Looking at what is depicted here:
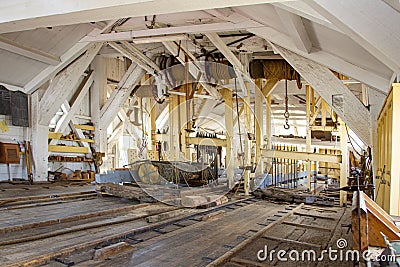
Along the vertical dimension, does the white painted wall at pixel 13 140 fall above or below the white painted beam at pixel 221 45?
below

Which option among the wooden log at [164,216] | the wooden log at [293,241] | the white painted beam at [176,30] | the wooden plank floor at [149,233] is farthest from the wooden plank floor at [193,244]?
the white painted beam at [176,30]

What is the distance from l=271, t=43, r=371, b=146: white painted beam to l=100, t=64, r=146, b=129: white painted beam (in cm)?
455

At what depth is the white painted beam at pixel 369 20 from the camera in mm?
2244

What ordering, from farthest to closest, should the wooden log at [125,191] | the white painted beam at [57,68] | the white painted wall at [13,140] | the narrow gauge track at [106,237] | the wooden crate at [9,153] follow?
the white painted wall at [13,140] → the white painted beam at [57,68] → the wooden crate at [9,153] → the wooden log at [125,191] → the narrow gauge track at [106,237]

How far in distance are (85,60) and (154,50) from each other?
1.51 m

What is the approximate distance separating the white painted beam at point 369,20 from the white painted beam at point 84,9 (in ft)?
1.42

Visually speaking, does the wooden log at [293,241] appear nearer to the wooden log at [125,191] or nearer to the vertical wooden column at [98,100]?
the wooden log at [125,191]

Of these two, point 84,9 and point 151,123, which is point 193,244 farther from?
point 151,123

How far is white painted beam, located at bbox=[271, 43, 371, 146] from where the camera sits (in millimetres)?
4172

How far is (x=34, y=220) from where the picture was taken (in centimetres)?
358

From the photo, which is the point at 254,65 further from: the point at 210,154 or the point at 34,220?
the point at 34,220

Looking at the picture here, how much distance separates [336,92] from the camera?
431 centimetres

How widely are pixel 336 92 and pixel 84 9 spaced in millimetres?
3115

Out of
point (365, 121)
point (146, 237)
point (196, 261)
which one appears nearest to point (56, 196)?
point (146, 237)
